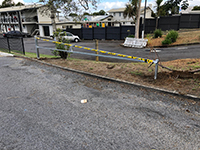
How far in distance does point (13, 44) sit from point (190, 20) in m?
23.2

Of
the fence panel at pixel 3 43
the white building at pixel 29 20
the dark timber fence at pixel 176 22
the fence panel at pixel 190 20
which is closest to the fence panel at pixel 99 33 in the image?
the dark timber fence at pixel 176 22

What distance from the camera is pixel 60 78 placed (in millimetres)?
6238

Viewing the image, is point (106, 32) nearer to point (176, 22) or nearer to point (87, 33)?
point (87, 33)

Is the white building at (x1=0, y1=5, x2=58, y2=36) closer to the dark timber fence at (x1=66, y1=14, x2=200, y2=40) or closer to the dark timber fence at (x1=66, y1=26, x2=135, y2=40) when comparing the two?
the dark timber fence at (x1=66, y1=26, x2=135, y2=40)

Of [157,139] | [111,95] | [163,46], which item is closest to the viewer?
[157,139]

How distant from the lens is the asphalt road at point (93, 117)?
289 centimetres

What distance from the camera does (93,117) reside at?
3662 mm

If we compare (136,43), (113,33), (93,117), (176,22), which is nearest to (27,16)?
(113,33)

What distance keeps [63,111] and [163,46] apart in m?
15.8

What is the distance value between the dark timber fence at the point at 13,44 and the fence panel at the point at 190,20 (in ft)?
72.9

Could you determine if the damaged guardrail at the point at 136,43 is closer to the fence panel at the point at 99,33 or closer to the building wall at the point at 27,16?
A: the fence panel at the point at 99,33

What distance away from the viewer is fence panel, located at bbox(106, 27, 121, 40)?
2692 cm

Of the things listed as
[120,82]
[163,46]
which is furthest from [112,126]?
[163,46]

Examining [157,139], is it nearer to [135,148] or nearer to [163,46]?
[135,148]
